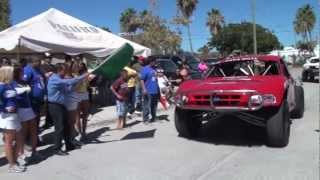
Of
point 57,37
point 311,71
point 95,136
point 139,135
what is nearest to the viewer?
point 139,135

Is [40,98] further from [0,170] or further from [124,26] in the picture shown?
[124,26]

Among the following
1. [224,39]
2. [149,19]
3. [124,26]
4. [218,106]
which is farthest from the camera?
[124,26]

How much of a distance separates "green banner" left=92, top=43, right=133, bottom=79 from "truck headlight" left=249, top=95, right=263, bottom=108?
2.56 metres

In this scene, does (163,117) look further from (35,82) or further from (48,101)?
(48,101)

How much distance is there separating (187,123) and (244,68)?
1998mm

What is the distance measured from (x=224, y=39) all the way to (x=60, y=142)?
214 ft

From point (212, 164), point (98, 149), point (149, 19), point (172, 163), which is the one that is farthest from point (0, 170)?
point (149, 19)

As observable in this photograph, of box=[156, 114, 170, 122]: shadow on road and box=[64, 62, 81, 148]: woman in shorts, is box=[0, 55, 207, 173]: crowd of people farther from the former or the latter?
box=[156, 114, 170, 122]: shadow on road

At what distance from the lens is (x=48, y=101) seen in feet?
30.3

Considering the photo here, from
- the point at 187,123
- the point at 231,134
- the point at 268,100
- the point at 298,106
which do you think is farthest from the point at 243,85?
the point at 298,106

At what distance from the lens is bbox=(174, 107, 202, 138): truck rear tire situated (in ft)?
34.1

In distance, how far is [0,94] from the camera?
8.00m

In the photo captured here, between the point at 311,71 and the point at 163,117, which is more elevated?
the point at 311,71

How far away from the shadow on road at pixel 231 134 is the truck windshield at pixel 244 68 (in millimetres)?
1159
